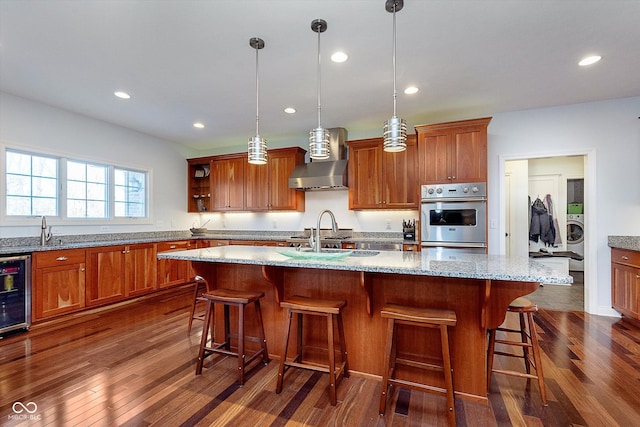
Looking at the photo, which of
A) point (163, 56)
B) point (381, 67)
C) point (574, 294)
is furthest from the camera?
point (574, 294)

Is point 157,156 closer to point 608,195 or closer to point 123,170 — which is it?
point 123,170

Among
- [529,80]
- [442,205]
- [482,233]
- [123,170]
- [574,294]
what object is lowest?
[574,294]

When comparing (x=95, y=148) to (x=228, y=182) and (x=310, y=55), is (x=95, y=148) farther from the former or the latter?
(x=310, y=55)

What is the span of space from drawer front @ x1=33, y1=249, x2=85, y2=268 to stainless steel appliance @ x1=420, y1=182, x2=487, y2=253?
13.9ft

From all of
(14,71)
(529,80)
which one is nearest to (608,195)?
(529,80)

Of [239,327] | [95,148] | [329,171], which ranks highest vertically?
[95,148]

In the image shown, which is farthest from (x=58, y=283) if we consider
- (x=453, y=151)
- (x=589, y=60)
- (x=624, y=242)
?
(x=624, y=242)

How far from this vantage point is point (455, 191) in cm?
371

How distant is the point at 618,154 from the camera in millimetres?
3619

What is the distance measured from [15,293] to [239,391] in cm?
280

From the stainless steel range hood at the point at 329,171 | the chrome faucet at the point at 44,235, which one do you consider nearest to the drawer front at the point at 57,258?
the chrome faucet at the point at 44,235

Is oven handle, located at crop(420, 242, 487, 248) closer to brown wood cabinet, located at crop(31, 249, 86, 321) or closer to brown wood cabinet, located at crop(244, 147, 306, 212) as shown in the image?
brown wood cabinet, located at crop(244, 147, 306, 212)

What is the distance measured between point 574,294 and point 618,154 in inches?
86.2

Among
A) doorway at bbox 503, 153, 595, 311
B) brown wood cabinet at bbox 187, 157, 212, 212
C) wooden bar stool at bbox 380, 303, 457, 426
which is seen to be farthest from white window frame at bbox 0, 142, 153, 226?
doorway at bbox 503, 153, 595, 311
